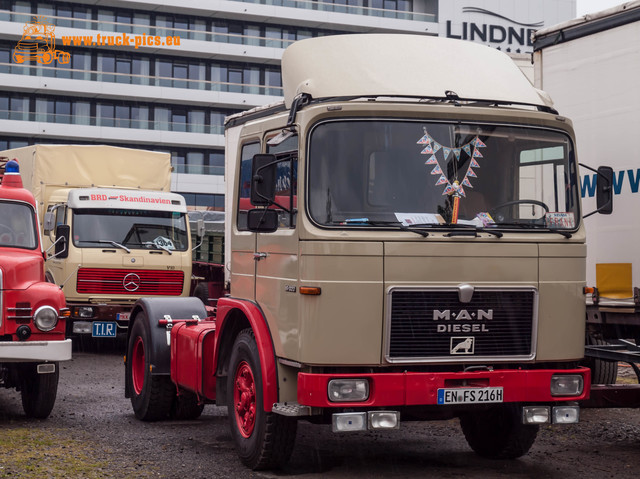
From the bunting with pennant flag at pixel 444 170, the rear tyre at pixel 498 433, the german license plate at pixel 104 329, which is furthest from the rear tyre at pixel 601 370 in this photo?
the german license plate at pixel 104 329

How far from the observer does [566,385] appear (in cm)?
734

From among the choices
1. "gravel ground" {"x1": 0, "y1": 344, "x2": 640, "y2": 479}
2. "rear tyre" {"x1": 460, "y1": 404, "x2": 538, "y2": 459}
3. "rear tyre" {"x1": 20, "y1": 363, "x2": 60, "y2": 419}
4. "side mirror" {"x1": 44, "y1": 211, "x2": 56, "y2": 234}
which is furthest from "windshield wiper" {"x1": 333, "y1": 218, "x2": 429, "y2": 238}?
"side mirror" {"x1": 44, "y1": 211, "x2": 56, "y2": 234}

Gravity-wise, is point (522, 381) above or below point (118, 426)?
above

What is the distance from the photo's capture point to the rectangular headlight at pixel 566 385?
730 centimetres

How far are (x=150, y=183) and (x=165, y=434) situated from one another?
9741 mm

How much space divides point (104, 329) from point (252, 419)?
8.73 meters

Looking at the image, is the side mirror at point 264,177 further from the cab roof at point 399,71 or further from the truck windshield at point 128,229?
the truck windshield at point 128,229

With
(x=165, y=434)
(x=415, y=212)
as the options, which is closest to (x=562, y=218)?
(x=415, y=212)

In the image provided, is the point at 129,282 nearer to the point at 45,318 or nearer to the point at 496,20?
the point at 45,318

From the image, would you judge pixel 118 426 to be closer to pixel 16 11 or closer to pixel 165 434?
pixel 165 434

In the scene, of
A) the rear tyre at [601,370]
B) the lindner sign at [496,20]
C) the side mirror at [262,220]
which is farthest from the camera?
the lindner sign at [496,20]

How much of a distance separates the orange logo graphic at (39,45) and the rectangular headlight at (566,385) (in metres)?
57.5

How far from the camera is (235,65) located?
6644cm

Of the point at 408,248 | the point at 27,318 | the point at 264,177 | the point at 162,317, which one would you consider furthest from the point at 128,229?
the point at 408,248
